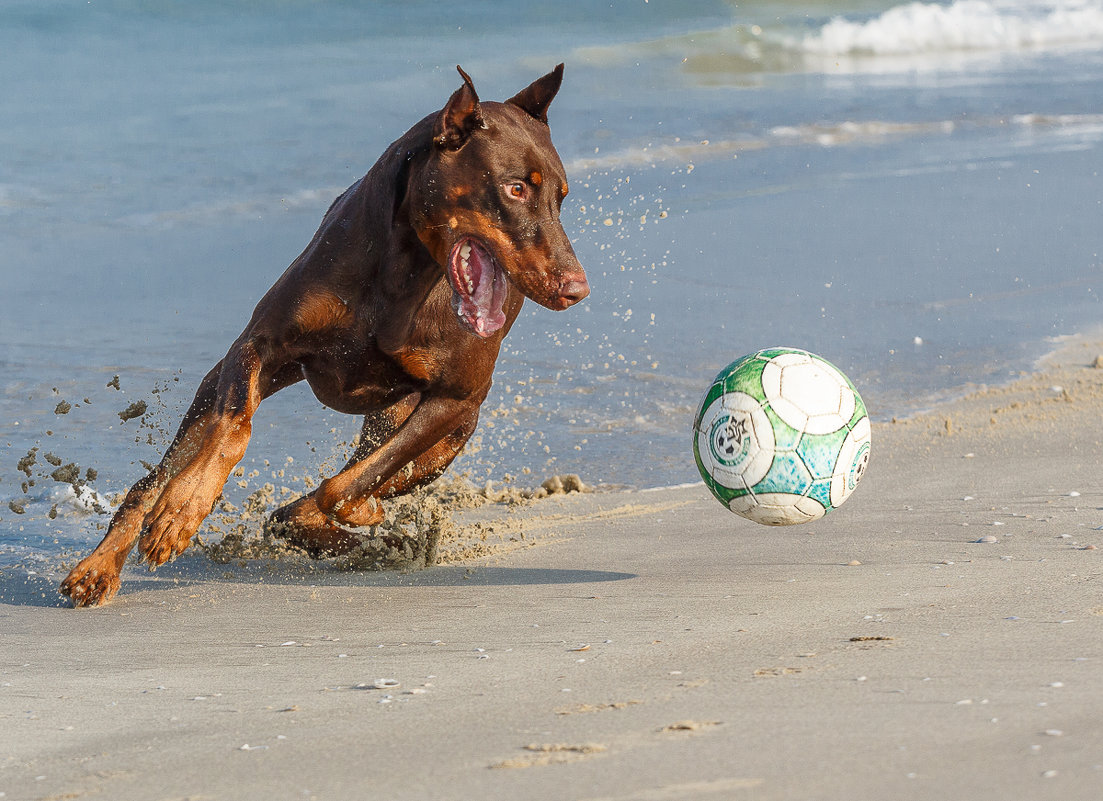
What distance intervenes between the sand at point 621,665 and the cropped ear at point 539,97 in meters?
1.61

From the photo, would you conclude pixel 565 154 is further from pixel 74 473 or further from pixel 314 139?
pixel 74 473

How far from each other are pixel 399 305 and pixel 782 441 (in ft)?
4.48

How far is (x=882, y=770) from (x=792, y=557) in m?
2.54

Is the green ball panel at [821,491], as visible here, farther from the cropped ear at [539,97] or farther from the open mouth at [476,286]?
the cropped ear at [539,97]

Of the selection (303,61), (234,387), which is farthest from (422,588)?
(303,61)

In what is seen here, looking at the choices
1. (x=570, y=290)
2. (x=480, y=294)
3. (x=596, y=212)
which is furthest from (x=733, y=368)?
(x=596, y=212)

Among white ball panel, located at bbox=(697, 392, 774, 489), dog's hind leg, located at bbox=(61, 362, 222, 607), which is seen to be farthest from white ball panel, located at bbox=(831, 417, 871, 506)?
dog's hind leg, located at bbox=(61, 362, 222, 607)

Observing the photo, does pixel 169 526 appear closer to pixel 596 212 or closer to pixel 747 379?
pixel 747 379

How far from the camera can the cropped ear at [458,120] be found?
4.35 m

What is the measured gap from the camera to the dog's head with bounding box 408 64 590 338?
171 inches

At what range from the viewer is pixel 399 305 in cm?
477

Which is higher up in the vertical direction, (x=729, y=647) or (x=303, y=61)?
(x=303, y=61)

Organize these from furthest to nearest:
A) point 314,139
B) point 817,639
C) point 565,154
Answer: point 314,139 < point 565,154 < point 817,639

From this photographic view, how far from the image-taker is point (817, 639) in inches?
139
